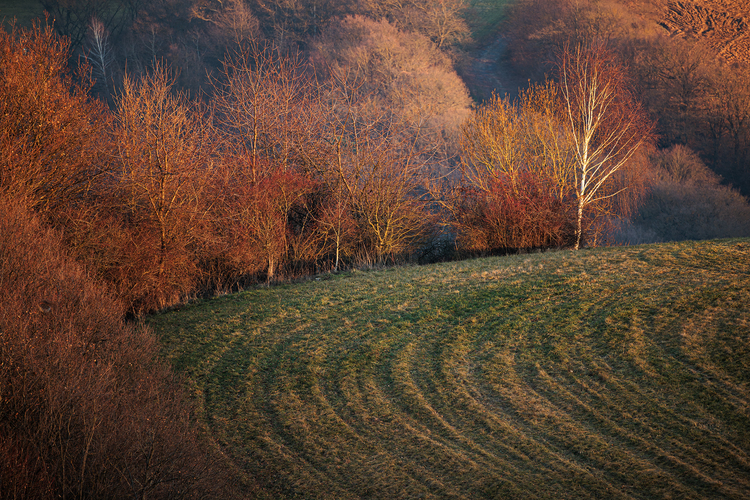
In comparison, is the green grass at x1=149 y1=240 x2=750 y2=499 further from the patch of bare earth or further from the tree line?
the patch of bare earth

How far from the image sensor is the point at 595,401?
241 inches

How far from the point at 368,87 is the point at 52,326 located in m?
34.7

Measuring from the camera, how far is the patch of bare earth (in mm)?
40062

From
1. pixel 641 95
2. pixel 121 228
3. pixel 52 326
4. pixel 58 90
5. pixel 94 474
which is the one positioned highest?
pixel 641 95

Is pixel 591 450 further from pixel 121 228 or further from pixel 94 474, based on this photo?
pixel 121 228

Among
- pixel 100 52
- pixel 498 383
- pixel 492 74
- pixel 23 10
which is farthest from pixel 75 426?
pixel 23 10

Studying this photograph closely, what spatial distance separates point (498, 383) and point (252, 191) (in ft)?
34.5

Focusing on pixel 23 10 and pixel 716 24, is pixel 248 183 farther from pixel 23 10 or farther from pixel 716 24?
pixel 23 10

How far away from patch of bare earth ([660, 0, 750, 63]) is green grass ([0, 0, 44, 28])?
183 feet

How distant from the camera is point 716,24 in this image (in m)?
42.2

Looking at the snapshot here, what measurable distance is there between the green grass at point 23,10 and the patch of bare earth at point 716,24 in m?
55.6

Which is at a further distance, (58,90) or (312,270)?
(312,270)

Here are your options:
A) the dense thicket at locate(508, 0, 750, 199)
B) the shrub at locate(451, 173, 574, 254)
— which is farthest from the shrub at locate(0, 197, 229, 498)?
the dense thicket at locate(508, 0, 750, 199)

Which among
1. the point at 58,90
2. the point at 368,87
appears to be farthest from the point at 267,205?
the point at 368,87
